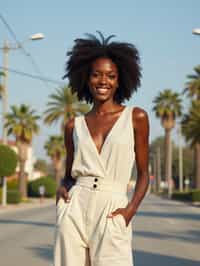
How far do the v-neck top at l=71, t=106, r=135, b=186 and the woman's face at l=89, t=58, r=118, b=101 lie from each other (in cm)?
21

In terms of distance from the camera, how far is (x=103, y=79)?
419 centimetres

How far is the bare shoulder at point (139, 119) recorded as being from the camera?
4.12 metres

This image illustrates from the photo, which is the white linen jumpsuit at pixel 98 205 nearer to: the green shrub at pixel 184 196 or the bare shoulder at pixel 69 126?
the bare shoulder at pixel 69 126

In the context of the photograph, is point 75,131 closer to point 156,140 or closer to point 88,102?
point 88,102

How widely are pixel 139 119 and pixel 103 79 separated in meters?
0.31

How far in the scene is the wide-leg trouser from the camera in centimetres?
382

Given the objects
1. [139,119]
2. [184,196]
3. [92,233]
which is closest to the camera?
[92,233]

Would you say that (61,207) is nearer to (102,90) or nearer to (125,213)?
(125,213)

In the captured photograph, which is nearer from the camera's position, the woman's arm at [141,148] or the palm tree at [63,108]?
the woman's arm at [141,148]

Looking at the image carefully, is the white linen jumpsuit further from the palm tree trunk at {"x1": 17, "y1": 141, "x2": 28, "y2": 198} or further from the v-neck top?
the palm tree trunk at {"x1": 17, "y1": 141, "x2": 28, "y2": 198}

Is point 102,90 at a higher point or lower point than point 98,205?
higher

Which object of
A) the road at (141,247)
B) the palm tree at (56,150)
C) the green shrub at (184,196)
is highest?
the palm tree at (56,150)

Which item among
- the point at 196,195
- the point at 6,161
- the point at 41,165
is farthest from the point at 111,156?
the point at 41,165

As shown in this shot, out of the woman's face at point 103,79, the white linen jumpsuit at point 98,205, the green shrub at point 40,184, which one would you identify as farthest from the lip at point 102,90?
the green shrub at point 40,184
